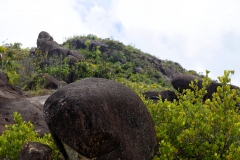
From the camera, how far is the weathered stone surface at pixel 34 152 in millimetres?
4625

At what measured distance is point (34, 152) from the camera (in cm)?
463

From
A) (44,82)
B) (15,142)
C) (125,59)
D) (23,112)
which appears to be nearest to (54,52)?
(125,59)

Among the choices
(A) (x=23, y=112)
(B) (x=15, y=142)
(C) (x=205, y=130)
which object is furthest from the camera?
(A) (x=23, y=112)

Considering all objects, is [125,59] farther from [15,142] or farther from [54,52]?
[15,142]

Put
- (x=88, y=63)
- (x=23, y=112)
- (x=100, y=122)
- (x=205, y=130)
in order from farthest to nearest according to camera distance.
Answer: (x=88, y=63) → (x=23, y=112) → (x=205, y=130) → (x=100, y=122)

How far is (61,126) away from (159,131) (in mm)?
2016

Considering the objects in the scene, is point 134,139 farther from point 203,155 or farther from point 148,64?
point 148,64

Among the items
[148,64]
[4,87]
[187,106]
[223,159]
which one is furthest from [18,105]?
[148,64]

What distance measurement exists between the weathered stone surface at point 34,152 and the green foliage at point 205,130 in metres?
1.84

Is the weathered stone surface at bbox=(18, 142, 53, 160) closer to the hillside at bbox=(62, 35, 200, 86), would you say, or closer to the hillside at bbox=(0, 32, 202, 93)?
the hillside at bbox=(0, 32, 202, 93)

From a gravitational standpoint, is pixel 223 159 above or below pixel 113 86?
below

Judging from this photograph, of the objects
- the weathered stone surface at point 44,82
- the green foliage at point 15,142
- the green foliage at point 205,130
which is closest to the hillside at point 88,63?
the weathered stone surface at point 44,82

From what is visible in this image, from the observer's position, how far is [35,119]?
31.1 ft

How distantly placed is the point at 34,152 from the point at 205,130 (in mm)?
2891
